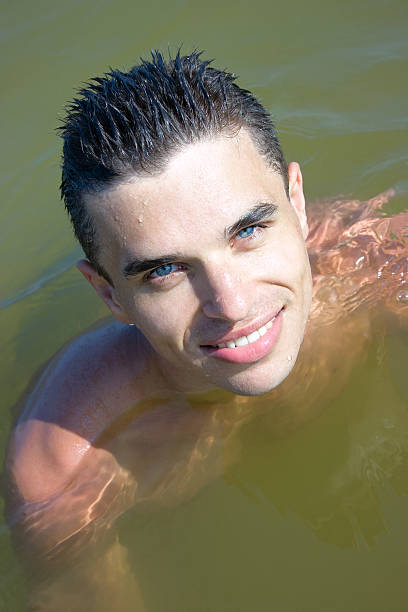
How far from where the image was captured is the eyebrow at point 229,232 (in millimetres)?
2426

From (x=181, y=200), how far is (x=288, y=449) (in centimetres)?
154

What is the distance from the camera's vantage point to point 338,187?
477 cm

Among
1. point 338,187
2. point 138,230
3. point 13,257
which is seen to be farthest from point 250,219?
point 13,257

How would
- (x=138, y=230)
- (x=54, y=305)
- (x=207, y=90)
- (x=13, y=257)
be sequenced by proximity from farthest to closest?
(x=13, y=257) → (x=54, y=305) → (x=207, y=90) → (x=138, y=230)

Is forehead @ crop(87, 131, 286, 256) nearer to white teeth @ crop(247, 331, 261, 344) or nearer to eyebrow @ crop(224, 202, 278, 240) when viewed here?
eyebrow @ crop(224, 202, 278, 240)

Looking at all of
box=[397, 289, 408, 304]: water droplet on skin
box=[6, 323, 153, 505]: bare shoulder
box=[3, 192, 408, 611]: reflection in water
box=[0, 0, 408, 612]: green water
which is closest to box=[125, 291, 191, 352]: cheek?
box=[6, 323, 153, 505]: bare shoulder

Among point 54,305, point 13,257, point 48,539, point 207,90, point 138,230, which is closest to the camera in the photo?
point 138,230

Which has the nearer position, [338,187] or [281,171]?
[281,171]

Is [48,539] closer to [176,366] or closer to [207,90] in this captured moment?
[176,366]

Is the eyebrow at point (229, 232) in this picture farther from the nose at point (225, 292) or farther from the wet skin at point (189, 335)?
the nose at point (225, 292)

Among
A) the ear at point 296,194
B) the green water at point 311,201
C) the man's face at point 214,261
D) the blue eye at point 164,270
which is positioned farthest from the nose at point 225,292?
the green water at point 311,201

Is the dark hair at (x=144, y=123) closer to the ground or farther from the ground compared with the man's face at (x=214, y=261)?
farther from the ground

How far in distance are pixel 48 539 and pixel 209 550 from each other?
739 millimetres

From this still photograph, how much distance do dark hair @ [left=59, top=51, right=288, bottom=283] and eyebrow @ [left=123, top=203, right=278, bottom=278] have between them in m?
0.26
